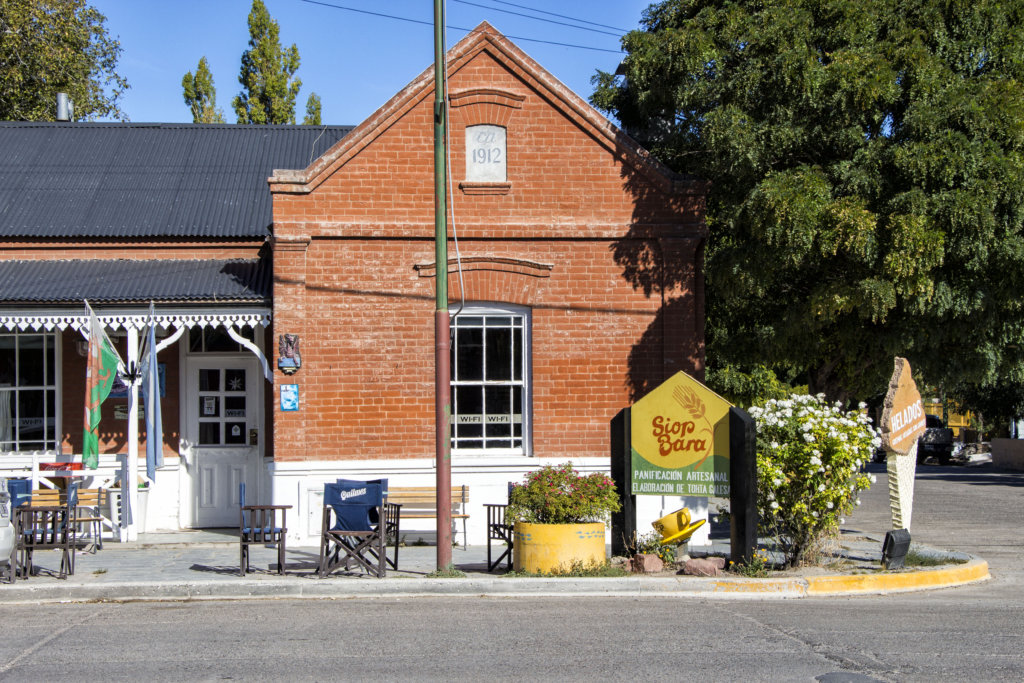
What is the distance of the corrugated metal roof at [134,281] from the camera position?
1410 centimetres

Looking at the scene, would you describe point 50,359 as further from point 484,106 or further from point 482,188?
point 484,106

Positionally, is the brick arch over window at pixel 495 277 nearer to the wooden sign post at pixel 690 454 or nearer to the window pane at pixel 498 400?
the window pane at pixel 498 400

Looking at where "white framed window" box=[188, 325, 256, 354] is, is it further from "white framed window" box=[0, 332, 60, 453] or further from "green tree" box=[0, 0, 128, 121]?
"green tree" box=[0, 0, 128, 121]

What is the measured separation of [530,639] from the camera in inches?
329

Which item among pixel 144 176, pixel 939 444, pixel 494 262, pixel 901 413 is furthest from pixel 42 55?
pixel 939 444

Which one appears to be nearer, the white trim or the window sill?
the white trim

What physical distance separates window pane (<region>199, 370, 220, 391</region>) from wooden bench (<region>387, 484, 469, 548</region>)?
3.50m

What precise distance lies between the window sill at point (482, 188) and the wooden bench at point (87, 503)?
21.1 ft

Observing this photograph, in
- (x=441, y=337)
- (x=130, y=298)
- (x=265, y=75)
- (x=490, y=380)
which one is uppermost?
Result: (x=265, y=75)

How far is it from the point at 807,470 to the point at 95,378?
8958mm

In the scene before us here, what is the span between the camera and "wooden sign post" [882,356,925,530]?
475 inches

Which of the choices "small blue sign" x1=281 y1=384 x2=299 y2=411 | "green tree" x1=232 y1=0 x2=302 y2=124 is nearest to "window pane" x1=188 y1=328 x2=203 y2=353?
"small blue sign" x1=281 y1=384 x2=299 y2=411

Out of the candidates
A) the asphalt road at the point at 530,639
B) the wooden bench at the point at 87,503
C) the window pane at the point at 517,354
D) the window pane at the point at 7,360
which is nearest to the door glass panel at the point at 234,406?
the wooden bench at the point at 87,503

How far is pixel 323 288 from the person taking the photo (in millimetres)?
14367
